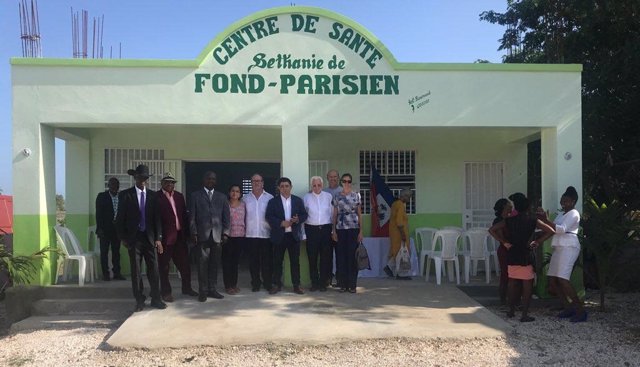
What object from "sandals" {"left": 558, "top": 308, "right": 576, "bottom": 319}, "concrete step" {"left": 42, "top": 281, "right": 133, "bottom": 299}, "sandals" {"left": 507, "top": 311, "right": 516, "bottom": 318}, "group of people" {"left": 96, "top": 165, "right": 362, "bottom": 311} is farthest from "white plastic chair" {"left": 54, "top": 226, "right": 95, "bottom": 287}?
"sandals" {"left": 558, "top": 308, "right": 576, "bottom": 319}

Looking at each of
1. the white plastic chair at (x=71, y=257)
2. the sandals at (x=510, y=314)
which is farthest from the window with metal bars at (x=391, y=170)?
the white plastic chair at (x=71, y=257)

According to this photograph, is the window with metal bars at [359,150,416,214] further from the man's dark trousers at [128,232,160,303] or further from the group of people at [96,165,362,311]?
the man's dark trousers at [128,232,160,303]

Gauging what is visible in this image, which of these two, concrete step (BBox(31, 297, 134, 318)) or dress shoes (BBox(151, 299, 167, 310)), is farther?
concrete step (BBox(31, 297, 134, 318))

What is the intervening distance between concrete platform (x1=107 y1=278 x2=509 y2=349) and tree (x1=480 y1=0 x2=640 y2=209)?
5520mm

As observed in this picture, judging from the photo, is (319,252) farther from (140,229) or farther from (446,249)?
(140,229)

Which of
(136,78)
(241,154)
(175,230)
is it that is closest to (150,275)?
(175,230)

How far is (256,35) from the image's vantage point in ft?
24.2

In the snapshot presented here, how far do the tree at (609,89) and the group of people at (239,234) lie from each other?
20.6ft

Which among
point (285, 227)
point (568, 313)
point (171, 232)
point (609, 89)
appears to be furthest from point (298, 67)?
point (609, 89)

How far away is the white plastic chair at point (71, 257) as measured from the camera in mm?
7407

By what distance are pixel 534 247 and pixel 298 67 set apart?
4.00 m

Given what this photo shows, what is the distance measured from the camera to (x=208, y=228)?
6695mm

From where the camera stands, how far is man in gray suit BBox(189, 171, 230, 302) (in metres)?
6.69

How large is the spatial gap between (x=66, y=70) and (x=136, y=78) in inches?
37.7
